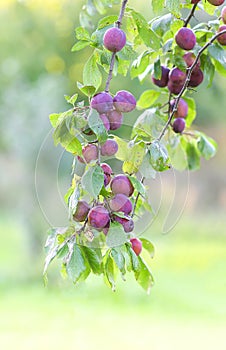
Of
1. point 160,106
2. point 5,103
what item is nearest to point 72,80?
point 5,103

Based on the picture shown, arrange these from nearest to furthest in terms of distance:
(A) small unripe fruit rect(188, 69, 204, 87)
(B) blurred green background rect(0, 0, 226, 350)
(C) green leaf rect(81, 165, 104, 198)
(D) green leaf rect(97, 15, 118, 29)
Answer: (C) green leaf rect(81, 165, 104, 198) < (D) green leaf rect(97, 15, 118, 29) < (A) small unripe fruit rect(188, 69, 204, 87) < (B) blurred green background rect(0, 0, 226, 350)

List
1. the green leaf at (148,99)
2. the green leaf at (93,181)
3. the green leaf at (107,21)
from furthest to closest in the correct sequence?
the green leaf at (148,99) < the green leaf at (107,21) < the green leaf at (93,181)

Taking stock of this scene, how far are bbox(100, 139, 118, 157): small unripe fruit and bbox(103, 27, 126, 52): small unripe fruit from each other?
0.09m

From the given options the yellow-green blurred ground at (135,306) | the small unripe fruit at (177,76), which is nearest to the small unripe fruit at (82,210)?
the small unripe fruit at (177,76)

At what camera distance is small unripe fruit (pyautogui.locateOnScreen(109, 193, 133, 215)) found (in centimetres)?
53

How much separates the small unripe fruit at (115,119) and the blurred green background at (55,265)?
163 centimetres

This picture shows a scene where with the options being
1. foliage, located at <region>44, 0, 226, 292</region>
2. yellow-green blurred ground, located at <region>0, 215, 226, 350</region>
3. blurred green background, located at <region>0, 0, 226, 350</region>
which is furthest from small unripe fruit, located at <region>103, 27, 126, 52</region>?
yellow-green blurred ground, located at <region>0, 215, 226, 350</region>

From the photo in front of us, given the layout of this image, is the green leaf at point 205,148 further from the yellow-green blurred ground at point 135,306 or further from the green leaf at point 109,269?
the yellow-green blurred ground at point 135,306

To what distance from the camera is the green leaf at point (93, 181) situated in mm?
503

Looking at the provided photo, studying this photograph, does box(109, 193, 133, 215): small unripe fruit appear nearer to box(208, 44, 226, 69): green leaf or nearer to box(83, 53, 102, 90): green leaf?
box(83, 53, 102, 90): green leaf

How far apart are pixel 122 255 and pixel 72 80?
20.7 feet

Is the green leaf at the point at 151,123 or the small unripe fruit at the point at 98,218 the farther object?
the green leaf at the point at 151,123

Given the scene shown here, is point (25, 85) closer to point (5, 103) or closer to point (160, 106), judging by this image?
point (5, 103)

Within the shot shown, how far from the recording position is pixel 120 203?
53 centimetres
